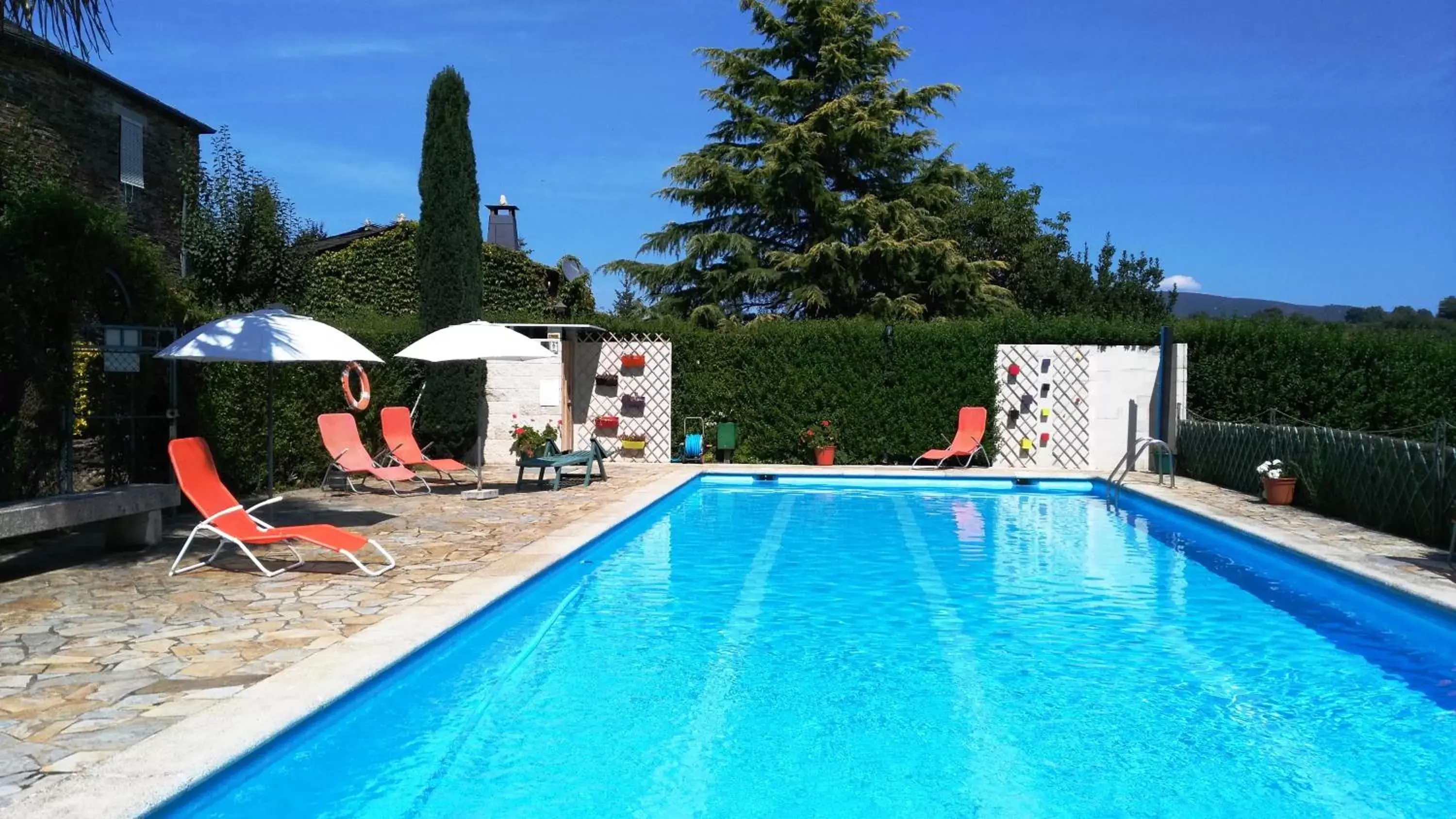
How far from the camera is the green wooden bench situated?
13.0 meters

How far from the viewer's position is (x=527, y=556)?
768 centimetres

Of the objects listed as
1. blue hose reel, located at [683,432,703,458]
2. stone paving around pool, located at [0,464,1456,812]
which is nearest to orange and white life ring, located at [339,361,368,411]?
stone paving around pool, located at [0,464,1456,812]

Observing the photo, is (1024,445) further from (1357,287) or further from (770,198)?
(1357,287)

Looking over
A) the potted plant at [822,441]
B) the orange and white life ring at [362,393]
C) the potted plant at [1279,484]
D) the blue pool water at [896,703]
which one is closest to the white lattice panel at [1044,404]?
the potted plant at [822,441]

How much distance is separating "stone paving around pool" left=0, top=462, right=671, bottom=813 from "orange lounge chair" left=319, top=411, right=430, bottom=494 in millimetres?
1880

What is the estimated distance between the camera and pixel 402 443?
13.1 metres

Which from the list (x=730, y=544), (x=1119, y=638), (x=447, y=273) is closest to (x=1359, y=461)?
(x=1119, y=638)

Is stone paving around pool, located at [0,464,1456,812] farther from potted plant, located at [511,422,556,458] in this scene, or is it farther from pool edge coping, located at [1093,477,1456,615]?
potted plant, located at [511,422,556,458]

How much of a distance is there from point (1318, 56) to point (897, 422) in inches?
343

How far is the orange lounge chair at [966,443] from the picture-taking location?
15.9 m

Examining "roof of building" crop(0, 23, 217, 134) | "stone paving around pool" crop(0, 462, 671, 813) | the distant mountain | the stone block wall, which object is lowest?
"stone paving around pool" crop(0, 462, 671, 813)

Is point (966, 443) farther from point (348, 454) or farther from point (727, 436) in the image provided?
point (348, 454)

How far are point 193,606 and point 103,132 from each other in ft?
58.1

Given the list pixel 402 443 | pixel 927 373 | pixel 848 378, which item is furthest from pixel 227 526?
pixel 927 373
